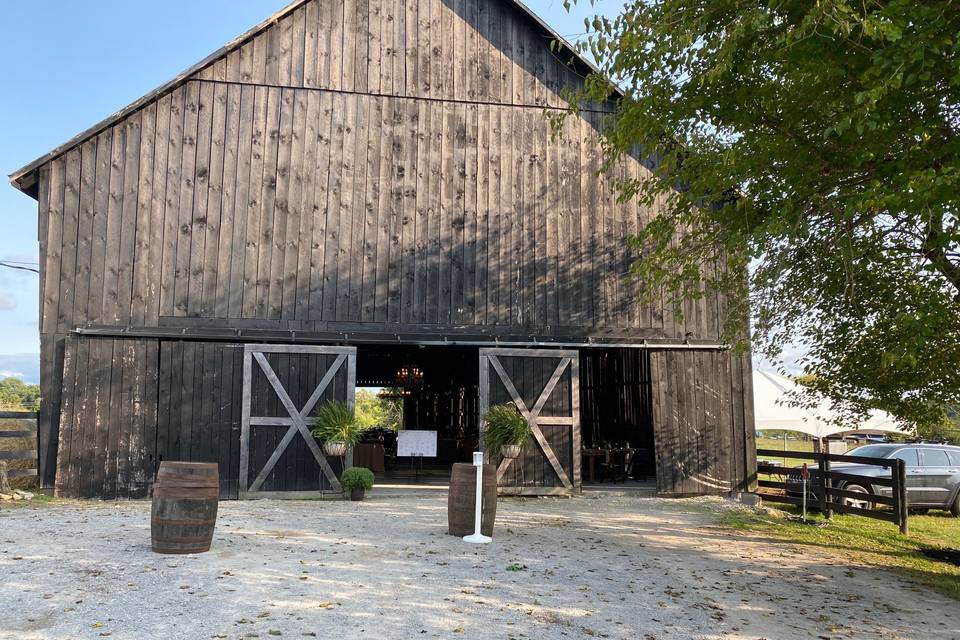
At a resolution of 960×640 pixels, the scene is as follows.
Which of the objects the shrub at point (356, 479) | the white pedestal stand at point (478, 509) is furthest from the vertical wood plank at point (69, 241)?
the white pedestal stand at point (478, 509)

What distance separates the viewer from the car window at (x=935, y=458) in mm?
13539

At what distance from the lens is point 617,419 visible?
1758cm

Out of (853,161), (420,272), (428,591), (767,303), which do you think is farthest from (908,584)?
(420,272)

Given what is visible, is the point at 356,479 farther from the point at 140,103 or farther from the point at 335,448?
the point at 140,103

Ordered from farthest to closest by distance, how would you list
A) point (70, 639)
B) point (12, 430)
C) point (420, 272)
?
point (420, 272) < point (12, 430) < point (70, 639)

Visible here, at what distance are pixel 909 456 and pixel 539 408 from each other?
673cm

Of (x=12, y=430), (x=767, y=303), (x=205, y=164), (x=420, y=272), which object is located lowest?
(x=12, y=430)

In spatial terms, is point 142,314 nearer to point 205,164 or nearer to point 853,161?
point 205,164

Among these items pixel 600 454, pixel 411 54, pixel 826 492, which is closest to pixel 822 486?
pixel 826 492

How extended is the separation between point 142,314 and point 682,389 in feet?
29.0

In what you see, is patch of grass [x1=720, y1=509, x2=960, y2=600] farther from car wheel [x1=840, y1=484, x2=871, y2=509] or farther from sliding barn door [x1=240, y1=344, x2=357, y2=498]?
sliding barn door [x1=240, y1=344, x2=357, y2=498]

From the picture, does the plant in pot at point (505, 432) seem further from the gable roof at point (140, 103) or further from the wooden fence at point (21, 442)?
the wooden fence at point (21, 442)

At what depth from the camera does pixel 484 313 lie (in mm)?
12500

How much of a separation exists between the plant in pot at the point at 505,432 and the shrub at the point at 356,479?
1.98m
